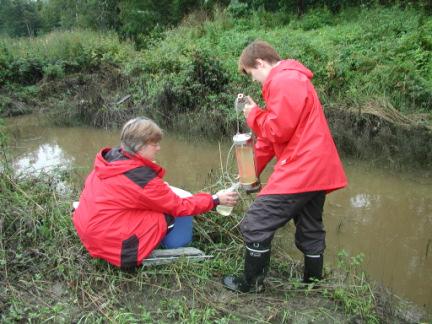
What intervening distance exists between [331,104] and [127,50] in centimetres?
645

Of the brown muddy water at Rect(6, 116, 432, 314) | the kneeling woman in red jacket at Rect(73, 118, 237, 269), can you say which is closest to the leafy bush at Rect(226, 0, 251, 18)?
the brown muddy water at Rect(6, 116, 432, 314)

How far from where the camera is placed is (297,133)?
2787 mm

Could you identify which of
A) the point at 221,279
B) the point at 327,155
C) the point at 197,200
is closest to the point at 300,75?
the point at 327,155

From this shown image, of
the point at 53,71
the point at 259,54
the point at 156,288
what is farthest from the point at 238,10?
the point at 156,288

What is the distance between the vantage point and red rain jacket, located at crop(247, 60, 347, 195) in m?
2.70

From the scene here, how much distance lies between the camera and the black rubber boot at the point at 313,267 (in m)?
3.10

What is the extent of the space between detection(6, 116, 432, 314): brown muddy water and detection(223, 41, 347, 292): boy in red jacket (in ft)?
3.15

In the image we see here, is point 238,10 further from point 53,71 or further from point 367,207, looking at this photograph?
point 367,207

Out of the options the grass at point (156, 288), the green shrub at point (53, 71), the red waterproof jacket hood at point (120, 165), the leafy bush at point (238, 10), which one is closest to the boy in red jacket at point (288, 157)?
the grass at point (156, 288)

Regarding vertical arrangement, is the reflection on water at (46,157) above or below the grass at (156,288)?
below

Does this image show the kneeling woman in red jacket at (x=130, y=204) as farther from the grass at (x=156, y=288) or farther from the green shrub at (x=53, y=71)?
the green shrub at (x=53, y=71)

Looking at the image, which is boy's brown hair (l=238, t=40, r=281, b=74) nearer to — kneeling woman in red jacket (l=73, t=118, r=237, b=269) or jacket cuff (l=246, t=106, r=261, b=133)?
→ jacket cuff (l=246, t=106, r=261, b=133)

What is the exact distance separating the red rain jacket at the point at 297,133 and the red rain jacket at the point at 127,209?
0.72 metres

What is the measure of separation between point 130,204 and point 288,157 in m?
1.08
